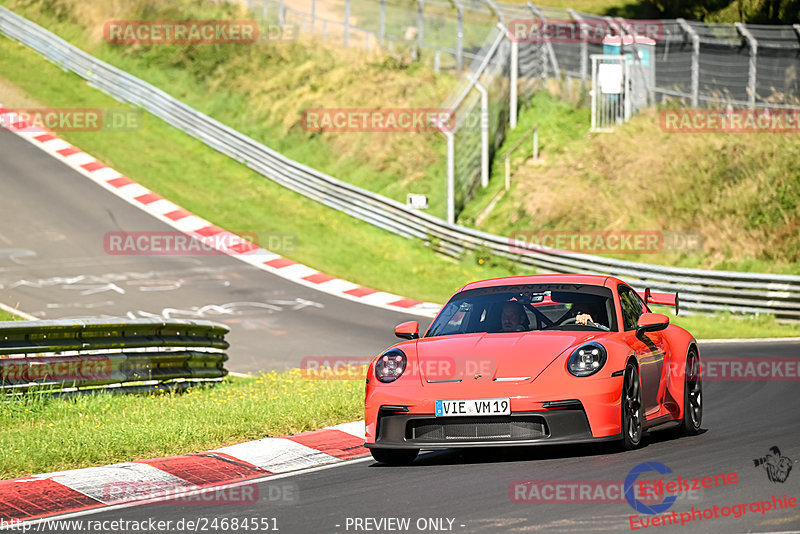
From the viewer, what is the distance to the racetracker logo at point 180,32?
128ft

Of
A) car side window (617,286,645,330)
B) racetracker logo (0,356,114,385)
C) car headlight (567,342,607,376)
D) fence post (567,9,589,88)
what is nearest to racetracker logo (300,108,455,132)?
fence post (567,9,589,88)

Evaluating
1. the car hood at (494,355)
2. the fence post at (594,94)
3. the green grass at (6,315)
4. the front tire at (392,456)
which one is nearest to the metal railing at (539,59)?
the fence post at (594,94)

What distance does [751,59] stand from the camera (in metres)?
27.1

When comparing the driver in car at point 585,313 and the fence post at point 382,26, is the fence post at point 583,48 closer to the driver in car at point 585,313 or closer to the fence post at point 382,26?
the fence post at point 382,26

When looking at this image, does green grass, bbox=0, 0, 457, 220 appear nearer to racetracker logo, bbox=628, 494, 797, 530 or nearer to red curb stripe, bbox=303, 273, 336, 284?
red curb stripe, bbox=303, 273, 336, 284

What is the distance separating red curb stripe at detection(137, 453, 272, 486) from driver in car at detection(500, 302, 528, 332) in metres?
2.11

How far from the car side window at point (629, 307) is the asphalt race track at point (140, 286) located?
7420 mm

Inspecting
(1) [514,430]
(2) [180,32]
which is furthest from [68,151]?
(1) [514,430]

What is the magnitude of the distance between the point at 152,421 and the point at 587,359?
3.97 metres

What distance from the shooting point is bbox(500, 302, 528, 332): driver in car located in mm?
9203

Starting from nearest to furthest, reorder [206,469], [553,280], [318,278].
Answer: [206,469] < [553,280] < [318,278]

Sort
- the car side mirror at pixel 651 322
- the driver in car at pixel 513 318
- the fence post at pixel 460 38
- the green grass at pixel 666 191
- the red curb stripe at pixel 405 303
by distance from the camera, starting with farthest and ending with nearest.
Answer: the fence post at pixel 460 38, the green grass at pixel 666 191, the red curb stripe at pixel 405 303, the driver in car at pixel 513 318, the car side mirror at pixel 651 322

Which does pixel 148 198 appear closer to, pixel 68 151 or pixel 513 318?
pixel 68 151

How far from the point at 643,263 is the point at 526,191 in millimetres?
5139
